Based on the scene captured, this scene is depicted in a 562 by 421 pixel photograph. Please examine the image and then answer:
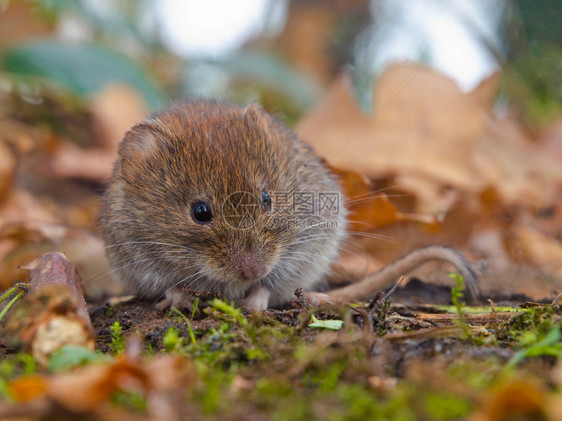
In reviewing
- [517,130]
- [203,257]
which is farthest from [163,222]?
[517,130]

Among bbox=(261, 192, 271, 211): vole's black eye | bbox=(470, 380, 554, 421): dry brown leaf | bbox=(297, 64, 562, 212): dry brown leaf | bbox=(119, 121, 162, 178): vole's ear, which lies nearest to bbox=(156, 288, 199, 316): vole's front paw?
bbox=(261, 192, 271, 211): vole's black eye

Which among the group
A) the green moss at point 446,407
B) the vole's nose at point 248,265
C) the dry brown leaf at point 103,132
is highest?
the dry brown leaf at point 103,132

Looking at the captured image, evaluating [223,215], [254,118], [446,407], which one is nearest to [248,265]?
[223,215]

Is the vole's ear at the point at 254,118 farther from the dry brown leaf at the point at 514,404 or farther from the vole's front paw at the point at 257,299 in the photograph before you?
the dry brown leaf at the point at 514,404

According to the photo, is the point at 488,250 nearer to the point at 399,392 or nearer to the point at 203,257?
the point at 203,257

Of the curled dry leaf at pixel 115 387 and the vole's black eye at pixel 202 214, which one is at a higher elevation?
the vole's black eye at pixel 202 214

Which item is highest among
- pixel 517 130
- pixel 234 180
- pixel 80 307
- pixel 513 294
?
pixel 517 130

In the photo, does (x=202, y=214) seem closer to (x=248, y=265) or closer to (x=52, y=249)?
(x=248, y=265)

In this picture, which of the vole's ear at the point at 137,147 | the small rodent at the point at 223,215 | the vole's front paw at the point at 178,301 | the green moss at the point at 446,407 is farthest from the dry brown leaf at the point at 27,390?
the vole's ear at the point at 137,147
